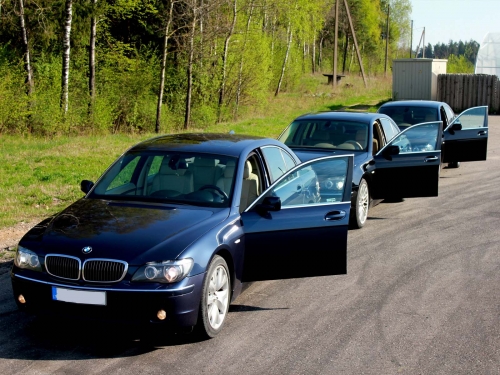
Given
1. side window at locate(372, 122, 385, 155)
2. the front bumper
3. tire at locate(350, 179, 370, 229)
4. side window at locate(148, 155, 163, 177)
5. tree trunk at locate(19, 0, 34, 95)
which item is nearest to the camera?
the front bumper

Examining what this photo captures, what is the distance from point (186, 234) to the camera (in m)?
5.63

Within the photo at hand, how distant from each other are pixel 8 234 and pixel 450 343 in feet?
20.4

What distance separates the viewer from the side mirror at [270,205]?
6.25 metres

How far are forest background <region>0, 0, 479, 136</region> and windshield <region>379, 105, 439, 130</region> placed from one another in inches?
515

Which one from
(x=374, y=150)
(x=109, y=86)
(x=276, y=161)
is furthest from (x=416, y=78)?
(x=276, y=161)

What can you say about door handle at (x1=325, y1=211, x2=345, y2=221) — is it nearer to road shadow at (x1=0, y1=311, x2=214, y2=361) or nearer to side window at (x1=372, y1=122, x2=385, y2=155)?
road shadow at (x1=0, y1=311, x2=214, y2=361)

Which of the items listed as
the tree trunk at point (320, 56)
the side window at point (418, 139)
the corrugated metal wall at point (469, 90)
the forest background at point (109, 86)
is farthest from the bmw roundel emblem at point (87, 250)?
the tree trunk at point (320, 56)

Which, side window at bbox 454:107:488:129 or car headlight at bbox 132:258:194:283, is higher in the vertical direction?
side window at bbox 454:107:488:129

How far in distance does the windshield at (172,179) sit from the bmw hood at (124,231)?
224mm

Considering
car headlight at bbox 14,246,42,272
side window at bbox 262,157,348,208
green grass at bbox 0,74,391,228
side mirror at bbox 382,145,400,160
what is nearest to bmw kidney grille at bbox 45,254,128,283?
car headlight at bbox 14,246,42,272

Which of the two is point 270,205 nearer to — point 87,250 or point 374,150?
point 87,250

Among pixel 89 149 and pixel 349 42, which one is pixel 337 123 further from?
pixel 349 42

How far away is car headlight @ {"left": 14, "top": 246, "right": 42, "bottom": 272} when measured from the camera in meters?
5.50

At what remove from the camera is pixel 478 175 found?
1595cm
